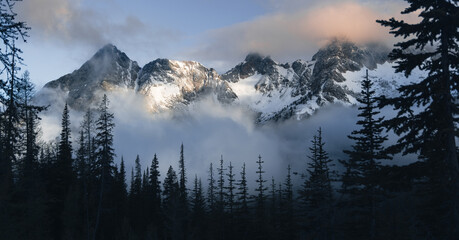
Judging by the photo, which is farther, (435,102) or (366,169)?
(366,169)

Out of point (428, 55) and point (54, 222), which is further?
point (54, 222)

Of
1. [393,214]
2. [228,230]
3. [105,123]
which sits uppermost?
[105,123]

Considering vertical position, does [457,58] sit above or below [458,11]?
below

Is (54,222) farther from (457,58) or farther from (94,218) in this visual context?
(457,58)

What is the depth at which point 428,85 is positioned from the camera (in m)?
12.9

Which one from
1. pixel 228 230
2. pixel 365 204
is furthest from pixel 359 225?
pixel 228 230

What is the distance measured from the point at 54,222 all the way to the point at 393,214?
117ft

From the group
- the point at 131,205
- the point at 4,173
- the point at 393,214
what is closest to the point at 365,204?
the point at 393,214

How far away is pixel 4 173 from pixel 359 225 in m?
24.8

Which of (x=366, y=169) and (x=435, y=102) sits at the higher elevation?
(x=435, y=102)

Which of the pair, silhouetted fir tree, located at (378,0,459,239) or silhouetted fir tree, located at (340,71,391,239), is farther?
silhouetted fir tree, located at (340,71,391,239)

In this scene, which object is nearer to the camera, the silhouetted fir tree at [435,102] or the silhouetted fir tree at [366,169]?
the silhouetted fir tree at [435,102]

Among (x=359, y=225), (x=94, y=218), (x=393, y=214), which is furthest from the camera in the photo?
(x=94, y=218)

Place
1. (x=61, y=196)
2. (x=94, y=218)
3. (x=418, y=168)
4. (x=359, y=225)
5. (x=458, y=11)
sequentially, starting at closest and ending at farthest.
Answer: (x=458, y=11)
(x=418, y=168)
(x=359, y=225)
(x=61, y=196)
(x=94, y=218)
